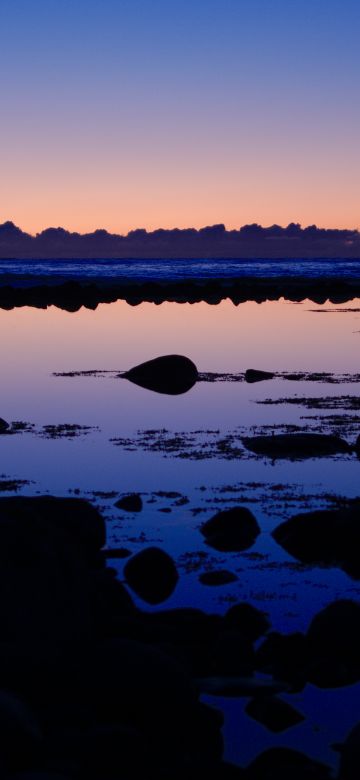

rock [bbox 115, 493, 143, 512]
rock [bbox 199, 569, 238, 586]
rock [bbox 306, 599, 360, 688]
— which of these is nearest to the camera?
rock [bbox 306, 599, 360, 688]

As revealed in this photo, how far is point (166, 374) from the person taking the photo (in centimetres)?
2209

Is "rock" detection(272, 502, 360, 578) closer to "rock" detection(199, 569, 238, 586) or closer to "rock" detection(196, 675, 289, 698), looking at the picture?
"rock" detection(199, 569, 238, 586)

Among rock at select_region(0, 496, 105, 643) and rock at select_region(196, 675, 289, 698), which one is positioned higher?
rock at select_region(0, 496, 105, 643)

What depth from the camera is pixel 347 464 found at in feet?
43.7

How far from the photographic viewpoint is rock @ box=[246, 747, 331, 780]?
5.37m

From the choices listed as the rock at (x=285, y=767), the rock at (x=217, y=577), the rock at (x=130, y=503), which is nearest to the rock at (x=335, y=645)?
the rock at (x=285, y=767)

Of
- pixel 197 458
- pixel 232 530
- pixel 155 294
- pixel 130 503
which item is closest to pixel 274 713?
pixel 232 530

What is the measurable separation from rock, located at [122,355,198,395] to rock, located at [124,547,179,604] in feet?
41.4


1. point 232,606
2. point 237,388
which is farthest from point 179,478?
point 237,388

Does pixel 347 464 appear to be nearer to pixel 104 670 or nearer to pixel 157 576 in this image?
pixel 157 576

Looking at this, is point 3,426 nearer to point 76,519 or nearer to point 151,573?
point 76,519

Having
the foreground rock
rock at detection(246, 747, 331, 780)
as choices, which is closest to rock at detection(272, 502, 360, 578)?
rock at detection(246, 747, 331, 780)

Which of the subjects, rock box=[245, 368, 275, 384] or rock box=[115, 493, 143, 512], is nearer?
rock box=[115, 493, 143, 512]

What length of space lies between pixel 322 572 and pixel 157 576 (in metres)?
1.56
